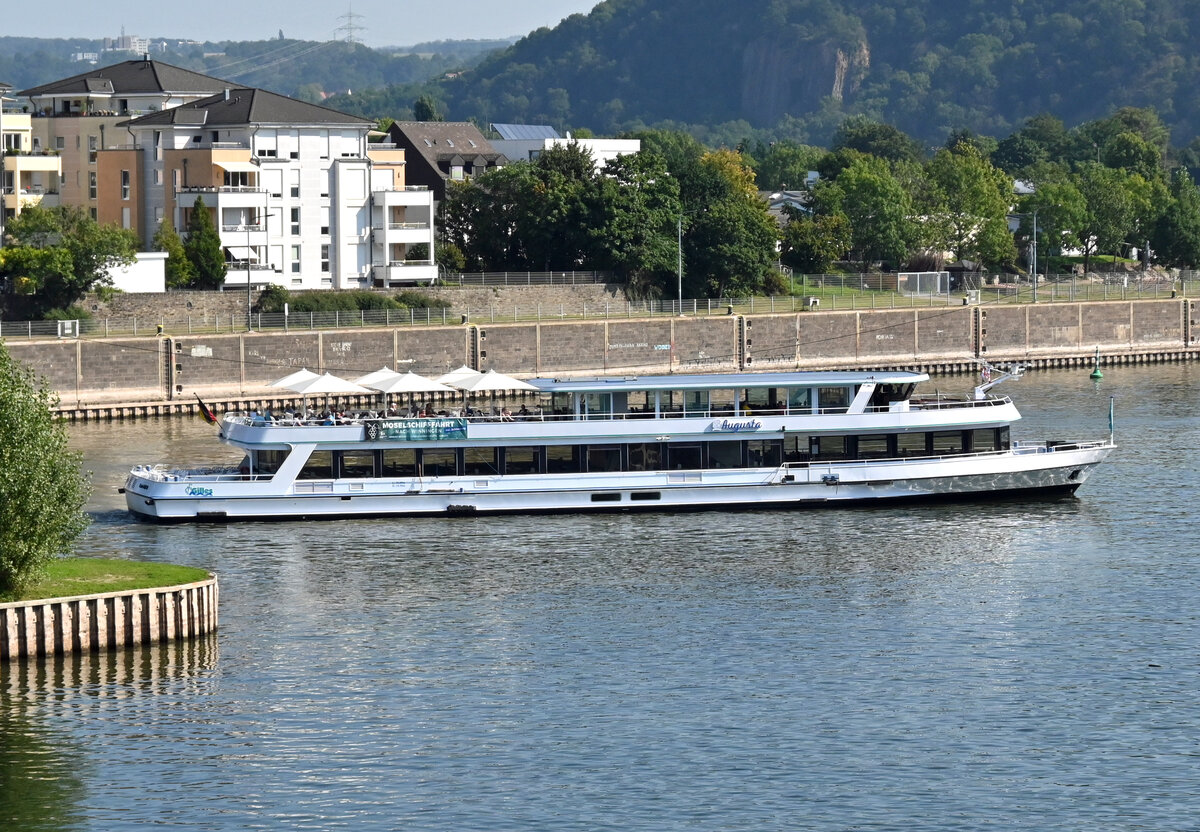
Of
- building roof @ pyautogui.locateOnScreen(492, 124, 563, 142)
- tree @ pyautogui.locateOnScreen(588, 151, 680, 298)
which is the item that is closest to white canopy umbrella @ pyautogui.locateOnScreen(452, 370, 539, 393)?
tree @ pyautogui.locateOnScreen(588, 151, 680, 298)

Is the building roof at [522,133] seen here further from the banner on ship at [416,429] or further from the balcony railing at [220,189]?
the banner on ship at [416,429]

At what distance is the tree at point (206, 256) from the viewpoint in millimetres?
117438

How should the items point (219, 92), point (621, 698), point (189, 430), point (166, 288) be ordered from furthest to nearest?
point (219, 92)
point (166, 288)
point (189, 430)
point (621, 698)

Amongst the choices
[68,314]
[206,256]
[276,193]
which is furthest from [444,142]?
[68,314]

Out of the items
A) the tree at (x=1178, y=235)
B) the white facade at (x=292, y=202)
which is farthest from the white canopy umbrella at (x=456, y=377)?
the tree at (x=1178, y=235)

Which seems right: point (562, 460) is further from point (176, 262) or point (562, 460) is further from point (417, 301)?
point (176, 262)

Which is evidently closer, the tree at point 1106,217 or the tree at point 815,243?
the tree at point 815,243

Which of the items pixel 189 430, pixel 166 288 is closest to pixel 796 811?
pixel 189 430

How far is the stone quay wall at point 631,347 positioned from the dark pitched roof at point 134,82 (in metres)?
35.3

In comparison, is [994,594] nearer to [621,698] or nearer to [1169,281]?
[621,698]

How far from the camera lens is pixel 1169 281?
14888 cm

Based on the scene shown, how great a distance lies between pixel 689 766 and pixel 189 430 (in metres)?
55.8

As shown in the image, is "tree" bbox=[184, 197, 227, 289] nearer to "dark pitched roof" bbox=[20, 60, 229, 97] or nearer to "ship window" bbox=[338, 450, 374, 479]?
"dark pitched roof" bbox=[20, 60, 229, 97]

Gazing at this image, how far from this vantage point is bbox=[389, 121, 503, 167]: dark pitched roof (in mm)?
167750
